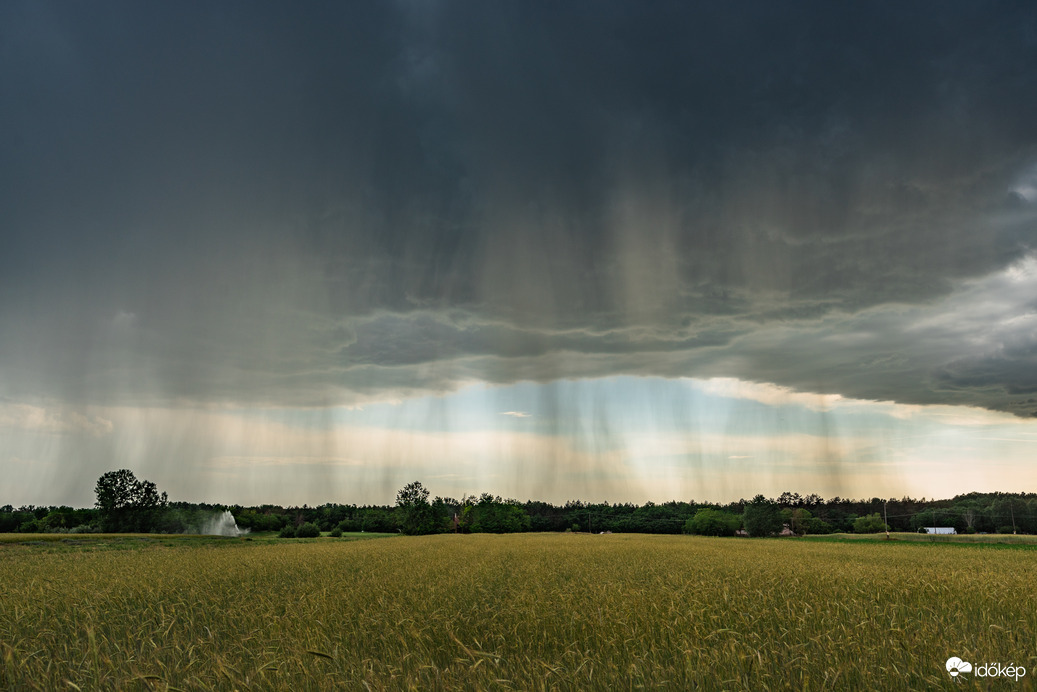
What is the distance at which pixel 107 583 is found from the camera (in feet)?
36.7

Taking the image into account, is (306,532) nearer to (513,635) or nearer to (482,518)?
(482,518)

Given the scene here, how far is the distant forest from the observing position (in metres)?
111

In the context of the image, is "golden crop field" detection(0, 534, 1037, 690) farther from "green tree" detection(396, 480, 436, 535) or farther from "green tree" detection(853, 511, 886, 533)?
"green tree" detection(853, 511, 886, 533)

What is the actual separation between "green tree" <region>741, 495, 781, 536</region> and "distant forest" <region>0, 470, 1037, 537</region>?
0.21 m

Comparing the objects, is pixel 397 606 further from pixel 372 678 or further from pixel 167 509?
pixel 167 509

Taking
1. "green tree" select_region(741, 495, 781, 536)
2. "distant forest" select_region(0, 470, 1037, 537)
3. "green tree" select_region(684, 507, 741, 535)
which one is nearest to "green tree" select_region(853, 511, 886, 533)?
"distant forest" select_region(0, 470, 1037, 537)

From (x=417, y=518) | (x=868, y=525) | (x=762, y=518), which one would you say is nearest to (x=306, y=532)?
(x=417, y=518)

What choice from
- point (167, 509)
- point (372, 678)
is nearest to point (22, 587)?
point (372, 678)

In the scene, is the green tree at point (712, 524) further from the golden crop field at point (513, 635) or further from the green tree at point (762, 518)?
the golden crop field at point (513, 635)

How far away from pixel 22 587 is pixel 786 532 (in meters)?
149

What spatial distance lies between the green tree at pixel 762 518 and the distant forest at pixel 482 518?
0.21m

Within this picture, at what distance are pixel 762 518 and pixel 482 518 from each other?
226 ft

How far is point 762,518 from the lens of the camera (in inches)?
4675

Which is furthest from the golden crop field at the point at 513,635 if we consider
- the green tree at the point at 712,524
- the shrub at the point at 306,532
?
the green tree at the point at 712,524
